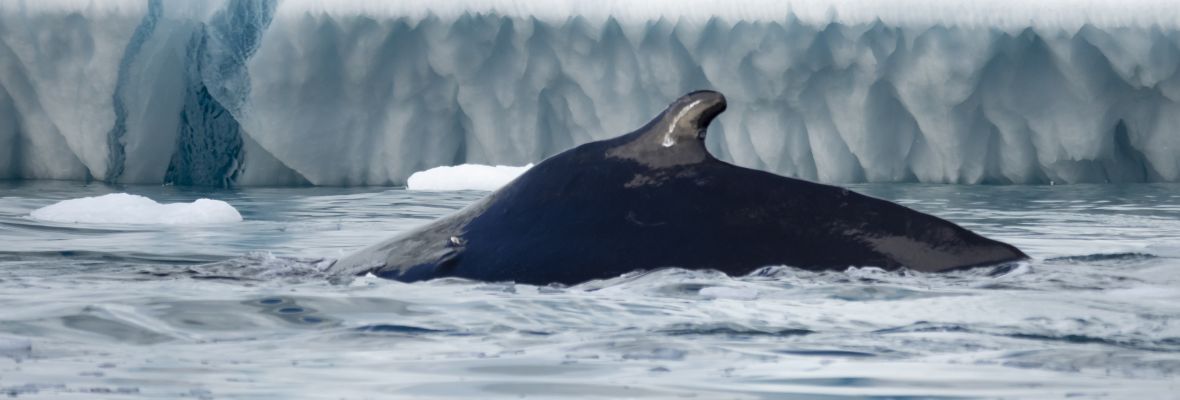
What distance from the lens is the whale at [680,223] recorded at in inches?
161

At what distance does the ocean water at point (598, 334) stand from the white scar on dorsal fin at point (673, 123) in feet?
1.06

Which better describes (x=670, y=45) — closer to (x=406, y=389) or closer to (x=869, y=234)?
(x=869, y=234)

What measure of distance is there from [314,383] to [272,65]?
1176 cm

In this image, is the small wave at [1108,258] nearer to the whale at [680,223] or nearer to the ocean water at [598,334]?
the ocean water at [598,334]

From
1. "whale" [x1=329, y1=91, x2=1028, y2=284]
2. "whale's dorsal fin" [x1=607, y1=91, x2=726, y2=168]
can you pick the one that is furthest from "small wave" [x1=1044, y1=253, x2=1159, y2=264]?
"whale's dorsal fin" [x1=607, y1=91, x2=726, y2=168]

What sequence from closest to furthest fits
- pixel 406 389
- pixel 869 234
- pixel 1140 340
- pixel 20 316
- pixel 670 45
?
pixel 406 389 → pixel 1140 340 → pixel 20 316 → pixel 869 234 → pixel 670 45

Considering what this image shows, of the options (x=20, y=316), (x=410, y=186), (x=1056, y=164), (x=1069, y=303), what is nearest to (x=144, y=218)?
(x=410, y=186)

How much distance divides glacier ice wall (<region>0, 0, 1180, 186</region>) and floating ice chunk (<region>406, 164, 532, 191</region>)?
1.23 m

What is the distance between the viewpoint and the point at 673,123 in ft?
13.5

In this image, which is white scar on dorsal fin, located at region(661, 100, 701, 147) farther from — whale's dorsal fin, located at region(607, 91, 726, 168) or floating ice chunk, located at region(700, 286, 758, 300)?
floating ice chunk, located at region(700, 286, 758, 300)

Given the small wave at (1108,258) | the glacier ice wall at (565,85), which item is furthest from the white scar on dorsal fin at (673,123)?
the glacier ice wall at (565,85)

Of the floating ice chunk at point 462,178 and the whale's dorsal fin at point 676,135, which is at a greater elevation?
the whale's dorsal fin at point 676,135

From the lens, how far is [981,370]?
275cm

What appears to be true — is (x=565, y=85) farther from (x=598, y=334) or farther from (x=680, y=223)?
(x=598, y=334)
